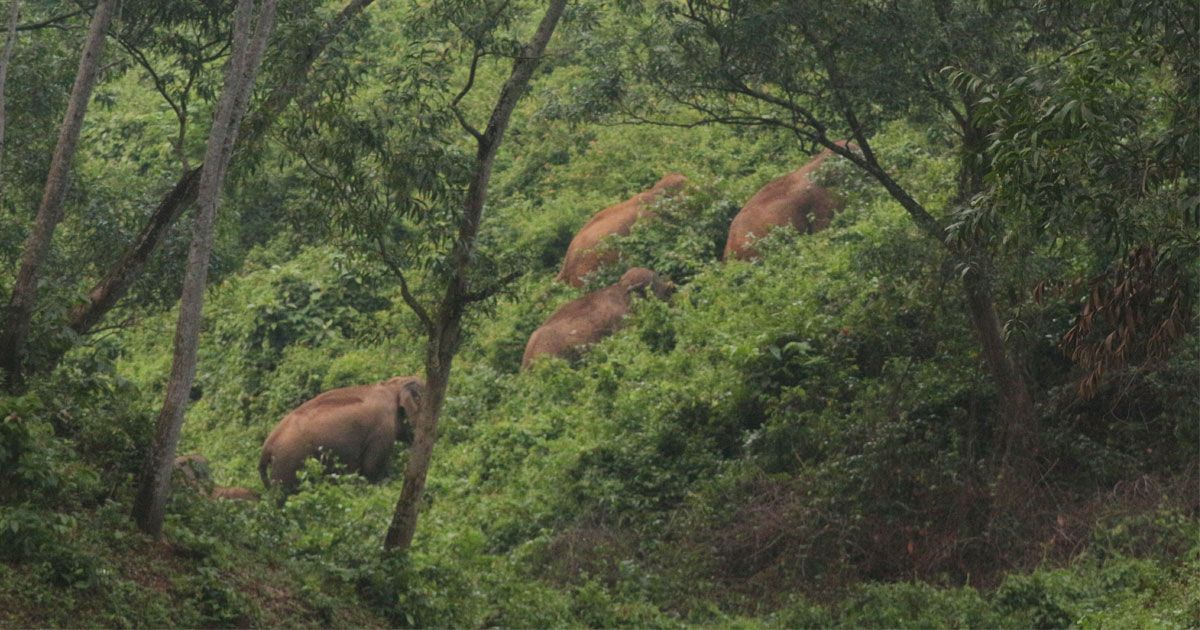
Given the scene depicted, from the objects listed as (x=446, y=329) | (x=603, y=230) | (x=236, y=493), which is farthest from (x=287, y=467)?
(x=446, y=329)

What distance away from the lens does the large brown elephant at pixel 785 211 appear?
19875 mm

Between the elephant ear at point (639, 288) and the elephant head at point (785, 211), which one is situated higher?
the elephant head at point (785, 211)

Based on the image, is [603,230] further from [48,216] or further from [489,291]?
[48,216]

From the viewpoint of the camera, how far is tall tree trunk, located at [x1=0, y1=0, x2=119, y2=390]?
11023mm

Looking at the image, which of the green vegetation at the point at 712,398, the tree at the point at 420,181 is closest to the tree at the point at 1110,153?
the green vegetation at the point at 712,398

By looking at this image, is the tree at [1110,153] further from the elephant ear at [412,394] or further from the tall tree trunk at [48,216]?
the elephant ear at [412,394]

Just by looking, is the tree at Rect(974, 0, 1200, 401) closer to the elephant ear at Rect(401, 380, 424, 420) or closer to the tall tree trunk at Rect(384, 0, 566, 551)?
the tall tree trunk at Rect(384, 0, 566, 551)

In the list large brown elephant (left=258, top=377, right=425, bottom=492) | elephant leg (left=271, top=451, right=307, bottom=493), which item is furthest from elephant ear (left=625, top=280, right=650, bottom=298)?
elephant leg (left=271, top=451, right=307, bottom=493)

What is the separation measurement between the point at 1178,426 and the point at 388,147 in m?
7.22

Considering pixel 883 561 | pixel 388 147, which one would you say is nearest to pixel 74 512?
pixel 388 147

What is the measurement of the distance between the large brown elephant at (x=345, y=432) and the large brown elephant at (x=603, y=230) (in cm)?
393

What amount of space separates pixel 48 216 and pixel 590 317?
908cm

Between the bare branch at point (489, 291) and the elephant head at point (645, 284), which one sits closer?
the bare branch at point (489, 291)

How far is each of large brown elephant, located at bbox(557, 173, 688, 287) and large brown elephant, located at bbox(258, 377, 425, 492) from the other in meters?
3.93
